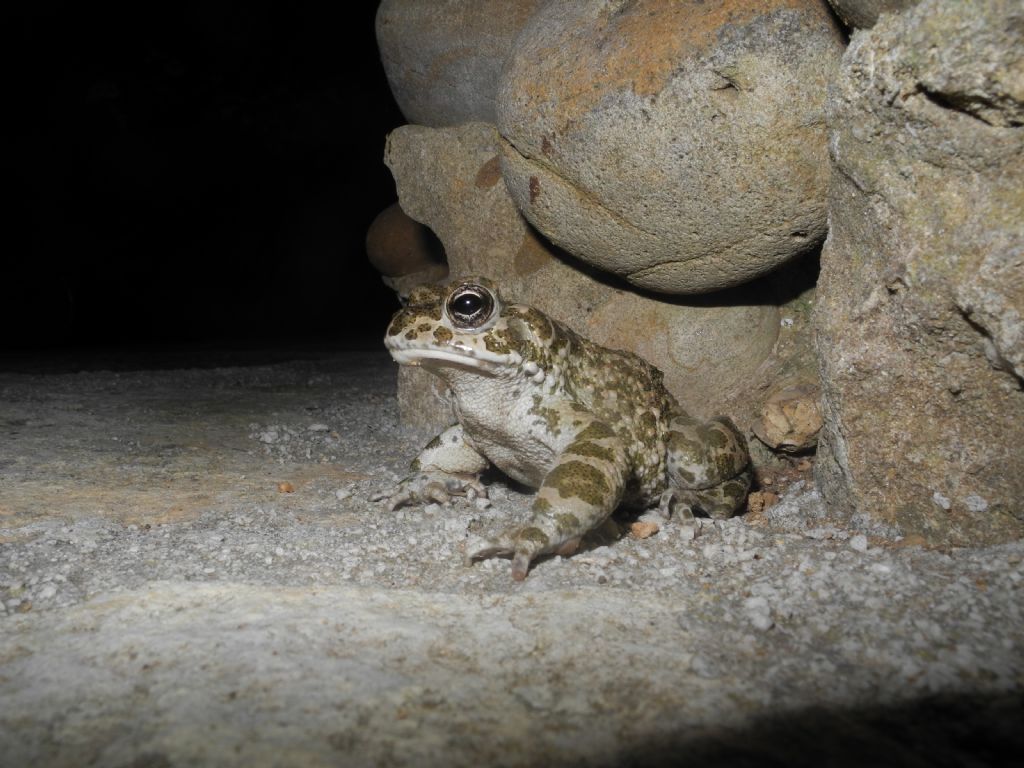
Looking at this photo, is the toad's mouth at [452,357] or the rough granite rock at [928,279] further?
the toad's mouth at [452,357]

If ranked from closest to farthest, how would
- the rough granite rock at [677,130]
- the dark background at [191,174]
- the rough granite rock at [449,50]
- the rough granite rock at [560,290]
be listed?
the rough granite rock at [677,130], the rough granite rock at [560,290], the rough granite rock at [449,50], the dark background at [191,174]

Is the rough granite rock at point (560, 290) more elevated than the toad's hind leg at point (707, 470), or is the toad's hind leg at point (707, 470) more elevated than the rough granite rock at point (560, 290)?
the rough granite rock at point (560, 290)

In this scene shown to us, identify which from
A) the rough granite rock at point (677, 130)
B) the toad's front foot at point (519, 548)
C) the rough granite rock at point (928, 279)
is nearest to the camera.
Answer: the rough granite rock at point (928, 279)

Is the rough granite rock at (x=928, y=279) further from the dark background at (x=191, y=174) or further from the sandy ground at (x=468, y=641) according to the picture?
the dark background at (x=191, y=174)

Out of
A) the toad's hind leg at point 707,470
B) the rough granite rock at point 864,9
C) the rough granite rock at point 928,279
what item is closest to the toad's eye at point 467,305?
the toad's hind leg at point 707,470

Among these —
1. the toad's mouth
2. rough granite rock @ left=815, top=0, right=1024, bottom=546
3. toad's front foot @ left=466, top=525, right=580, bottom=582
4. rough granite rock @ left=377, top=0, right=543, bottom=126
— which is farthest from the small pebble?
rough granite rock @ left=377, top=0, right=543, bottom=126

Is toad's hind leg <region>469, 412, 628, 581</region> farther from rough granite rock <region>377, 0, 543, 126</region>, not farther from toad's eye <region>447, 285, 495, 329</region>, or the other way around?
rough granite rock <region>377, 0, 543, 126</region>

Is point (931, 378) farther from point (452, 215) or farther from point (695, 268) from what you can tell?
point (452, 215)
